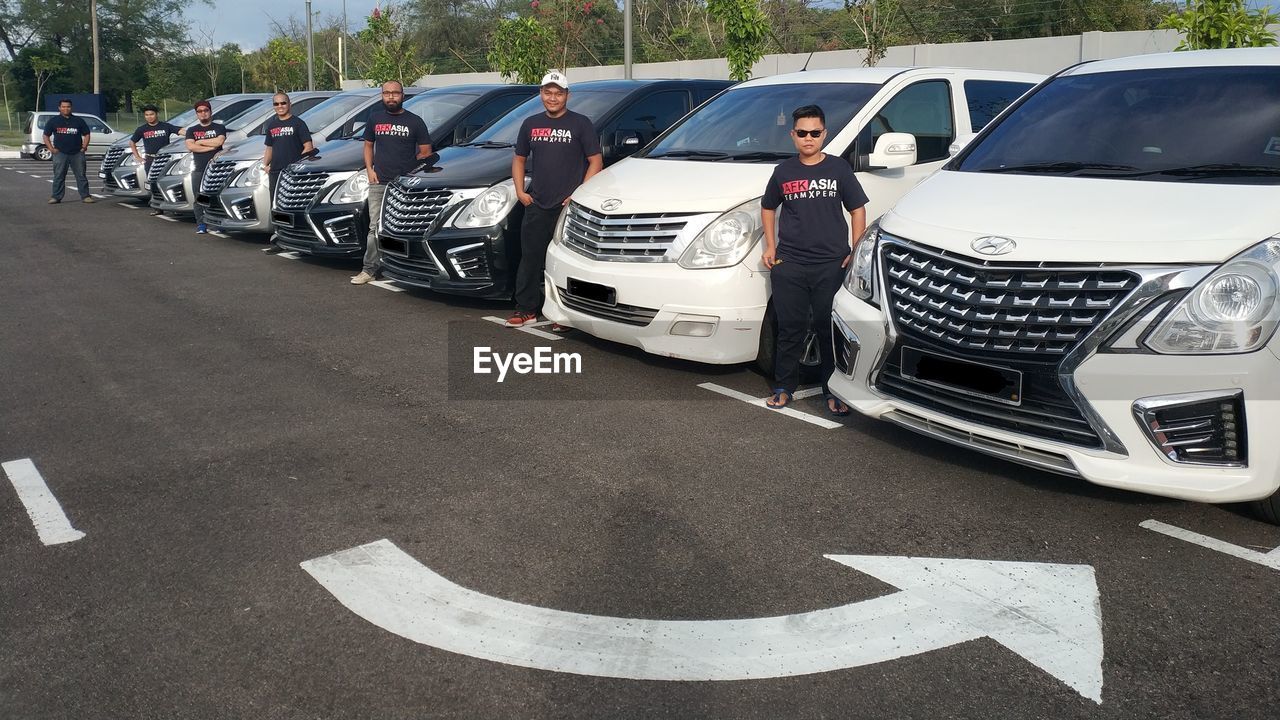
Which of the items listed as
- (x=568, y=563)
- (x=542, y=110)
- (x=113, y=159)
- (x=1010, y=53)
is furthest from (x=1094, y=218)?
(x=1010, y=53)

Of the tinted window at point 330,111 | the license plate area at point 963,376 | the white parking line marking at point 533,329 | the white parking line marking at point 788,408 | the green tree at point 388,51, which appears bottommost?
the white parking line marking at point 788,408

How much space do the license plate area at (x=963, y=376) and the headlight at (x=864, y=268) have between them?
1.46 feet

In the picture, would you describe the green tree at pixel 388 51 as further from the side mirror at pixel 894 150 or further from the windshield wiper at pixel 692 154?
the side mirror at pixel 894 150

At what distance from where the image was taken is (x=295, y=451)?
16.9 feet

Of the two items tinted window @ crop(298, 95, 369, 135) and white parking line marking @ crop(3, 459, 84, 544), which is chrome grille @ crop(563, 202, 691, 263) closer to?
white parking line marking @ crop(3, 459, 84, 544)

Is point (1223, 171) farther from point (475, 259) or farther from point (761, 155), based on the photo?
point (475, 259)

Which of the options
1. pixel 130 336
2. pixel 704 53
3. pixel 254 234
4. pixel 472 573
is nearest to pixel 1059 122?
pixel 472 573

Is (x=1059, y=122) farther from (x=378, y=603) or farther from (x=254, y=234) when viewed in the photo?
(x=254, y=234)

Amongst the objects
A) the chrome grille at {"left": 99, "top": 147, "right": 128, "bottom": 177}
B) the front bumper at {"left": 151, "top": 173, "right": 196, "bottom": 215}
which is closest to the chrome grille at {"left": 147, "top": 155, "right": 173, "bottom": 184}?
the front bumper at {"left": 151, "top": 173, "right": 196, "bottom": 215}

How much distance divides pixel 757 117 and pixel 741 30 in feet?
39.0

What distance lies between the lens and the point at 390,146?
9492 mm

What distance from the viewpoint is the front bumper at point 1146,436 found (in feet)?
12.3

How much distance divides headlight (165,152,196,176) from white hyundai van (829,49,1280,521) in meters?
12.2

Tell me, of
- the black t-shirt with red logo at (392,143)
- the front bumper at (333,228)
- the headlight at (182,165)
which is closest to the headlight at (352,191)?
the front bumper at (333,228)
